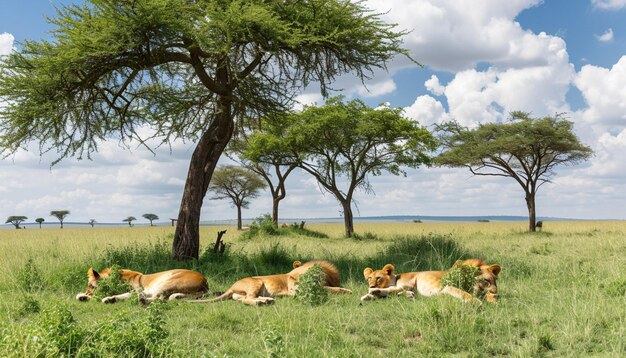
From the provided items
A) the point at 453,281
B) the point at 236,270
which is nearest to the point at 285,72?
the point at 236,270

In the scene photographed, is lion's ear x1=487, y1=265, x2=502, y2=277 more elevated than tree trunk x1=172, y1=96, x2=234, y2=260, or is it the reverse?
tree trunk x1=172, y1=96, x2=234, y2=260

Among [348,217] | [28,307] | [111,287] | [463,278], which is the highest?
[348,217]

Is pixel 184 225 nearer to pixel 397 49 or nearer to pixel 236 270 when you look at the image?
pixel 236 270

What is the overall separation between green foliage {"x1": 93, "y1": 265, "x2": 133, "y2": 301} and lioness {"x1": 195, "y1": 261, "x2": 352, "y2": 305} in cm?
160

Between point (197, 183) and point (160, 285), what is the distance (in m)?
6.20

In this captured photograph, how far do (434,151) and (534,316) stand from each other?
2852 cm

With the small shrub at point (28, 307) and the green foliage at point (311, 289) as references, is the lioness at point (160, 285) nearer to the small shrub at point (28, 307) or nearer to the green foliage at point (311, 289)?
the small shrub at point (28, 307)

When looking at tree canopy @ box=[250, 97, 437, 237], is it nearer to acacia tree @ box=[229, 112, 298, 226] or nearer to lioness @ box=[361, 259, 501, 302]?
acacia tree @ box=[229, 112, 298, 226]

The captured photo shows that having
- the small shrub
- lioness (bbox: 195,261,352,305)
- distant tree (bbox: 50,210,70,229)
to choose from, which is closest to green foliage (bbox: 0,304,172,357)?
lioness (bbox: 195,261,352,305)

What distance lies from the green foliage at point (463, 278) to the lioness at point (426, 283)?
0.10 metres

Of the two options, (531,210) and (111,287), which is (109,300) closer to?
(111,287)

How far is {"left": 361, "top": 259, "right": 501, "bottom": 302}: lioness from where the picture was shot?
764 centimetres

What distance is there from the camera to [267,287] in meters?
8.51

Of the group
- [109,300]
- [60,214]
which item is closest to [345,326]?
[109,300]
